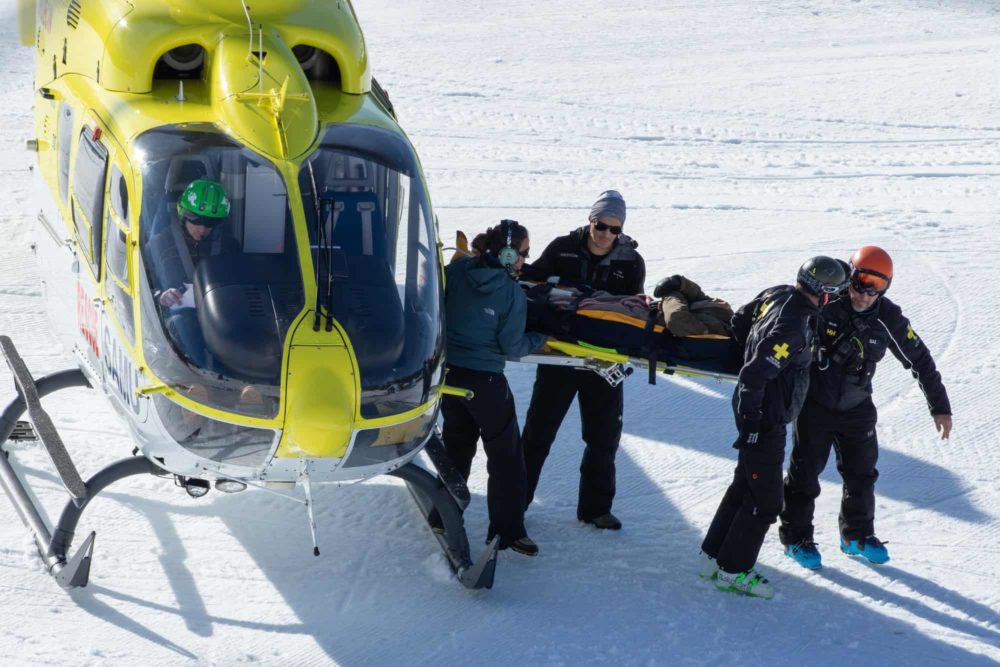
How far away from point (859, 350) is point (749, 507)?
930 mm

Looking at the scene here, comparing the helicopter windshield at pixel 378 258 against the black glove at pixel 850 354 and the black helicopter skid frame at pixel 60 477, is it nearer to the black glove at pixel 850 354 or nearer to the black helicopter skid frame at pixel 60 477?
the black helicopter skid frame at pixel 60 477

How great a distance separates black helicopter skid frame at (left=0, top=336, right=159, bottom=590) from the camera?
5723 mm

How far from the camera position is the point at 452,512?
19.8ft

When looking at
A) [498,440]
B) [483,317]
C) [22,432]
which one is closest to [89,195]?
[22,432]

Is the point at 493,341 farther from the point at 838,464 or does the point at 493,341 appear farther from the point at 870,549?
the point at 870,549

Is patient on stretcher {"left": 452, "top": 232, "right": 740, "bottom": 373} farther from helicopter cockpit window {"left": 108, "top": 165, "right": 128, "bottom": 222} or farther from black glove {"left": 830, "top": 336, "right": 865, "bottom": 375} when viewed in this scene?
helicopter cockpit window {"left": 108, "top": 165, "right": 128, "bottom": 222}

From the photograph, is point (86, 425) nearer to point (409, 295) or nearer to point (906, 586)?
point (409, 295)

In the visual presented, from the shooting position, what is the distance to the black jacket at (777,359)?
5609mm

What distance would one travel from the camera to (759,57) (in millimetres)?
16516

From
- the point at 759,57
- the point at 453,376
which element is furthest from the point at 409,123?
the point at 453,376

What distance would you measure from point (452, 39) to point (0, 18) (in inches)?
255

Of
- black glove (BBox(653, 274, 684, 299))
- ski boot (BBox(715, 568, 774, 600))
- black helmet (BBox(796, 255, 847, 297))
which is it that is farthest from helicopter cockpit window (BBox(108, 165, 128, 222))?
ski boot (BBox(715, 568, 774, 600))

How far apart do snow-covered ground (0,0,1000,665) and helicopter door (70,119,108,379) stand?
104 centimetres

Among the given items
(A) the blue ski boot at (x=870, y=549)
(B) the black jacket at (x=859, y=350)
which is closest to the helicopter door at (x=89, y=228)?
(B) the black jacket at (x=859, y=350)
